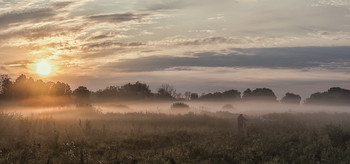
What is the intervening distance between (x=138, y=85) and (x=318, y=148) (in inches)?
2972

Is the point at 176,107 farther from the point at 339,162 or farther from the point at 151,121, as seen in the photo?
the point at 339,162

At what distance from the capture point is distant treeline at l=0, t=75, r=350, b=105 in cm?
6550

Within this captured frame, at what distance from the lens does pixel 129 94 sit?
8719cm

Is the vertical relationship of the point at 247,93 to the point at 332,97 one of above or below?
above

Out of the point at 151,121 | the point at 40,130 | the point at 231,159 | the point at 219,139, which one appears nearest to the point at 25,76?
the point at 151,121

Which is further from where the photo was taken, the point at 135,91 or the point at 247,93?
the point at 247,93

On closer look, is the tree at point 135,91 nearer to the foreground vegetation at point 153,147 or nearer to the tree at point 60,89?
the tree at point 60,89

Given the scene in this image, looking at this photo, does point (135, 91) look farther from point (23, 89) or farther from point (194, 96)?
point (23, 89)

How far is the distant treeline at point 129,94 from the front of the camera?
65500 millimetres

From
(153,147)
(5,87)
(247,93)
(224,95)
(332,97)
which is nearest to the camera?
(153,147)

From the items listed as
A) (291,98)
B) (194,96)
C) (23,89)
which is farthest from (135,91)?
(291,98)

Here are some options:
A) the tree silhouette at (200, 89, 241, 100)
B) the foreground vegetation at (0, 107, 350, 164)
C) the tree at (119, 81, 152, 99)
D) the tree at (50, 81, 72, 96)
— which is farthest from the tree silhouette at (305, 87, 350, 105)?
the foreground vegetation at (0, 107, 350, 164)

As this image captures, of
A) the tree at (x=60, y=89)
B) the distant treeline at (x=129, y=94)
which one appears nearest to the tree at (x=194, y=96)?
the distant treeline at (x=129, y=94)

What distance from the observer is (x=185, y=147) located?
1727cm
